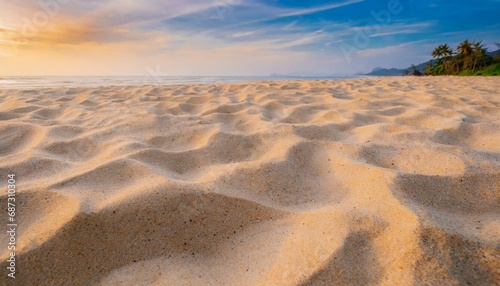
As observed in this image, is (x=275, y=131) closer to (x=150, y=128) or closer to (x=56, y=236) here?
(x=150, y=128)

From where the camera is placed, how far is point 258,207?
3.65 feet

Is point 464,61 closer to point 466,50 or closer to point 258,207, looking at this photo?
point 466,50

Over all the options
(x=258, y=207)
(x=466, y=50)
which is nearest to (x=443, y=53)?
(x=466, y=50)

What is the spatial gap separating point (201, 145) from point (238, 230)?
86 cm

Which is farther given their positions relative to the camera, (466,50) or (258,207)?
(466,50)

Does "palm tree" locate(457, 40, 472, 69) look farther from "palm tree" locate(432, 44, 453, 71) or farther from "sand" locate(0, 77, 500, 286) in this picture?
"sand" locate(0, 77, 500, 286)

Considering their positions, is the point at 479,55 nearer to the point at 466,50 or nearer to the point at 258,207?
the point at 466,50

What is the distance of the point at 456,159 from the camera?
140cm

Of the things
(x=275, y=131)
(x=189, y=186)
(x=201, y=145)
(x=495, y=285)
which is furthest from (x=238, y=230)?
(x=275, y=131)

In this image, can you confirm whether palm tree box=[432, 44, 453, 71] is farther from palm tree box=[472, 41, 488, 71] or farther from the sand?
the sand

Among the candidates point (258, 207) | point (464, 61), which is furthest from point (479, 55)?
point (258, 207)

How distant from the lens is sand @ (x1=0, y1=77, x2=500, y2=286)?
0.83 metres

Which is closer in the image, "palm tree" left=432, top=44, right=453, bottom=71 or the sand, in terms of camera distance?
the sand

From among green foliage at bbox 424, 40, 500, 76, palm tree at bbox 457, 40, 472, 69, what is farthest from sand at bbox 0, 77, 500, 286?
palm tree at bbox 457, 40, 472, 69
